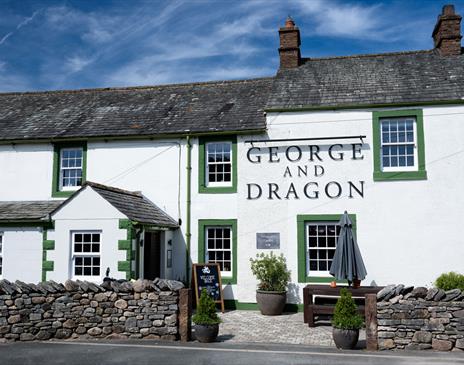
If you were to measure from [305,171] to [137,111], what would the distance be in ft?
21.8

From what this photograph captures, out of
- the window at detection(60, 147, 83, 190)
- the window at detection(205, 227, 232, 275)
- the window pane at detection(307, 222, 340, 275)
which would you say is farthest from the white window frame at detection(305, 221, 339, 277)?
the window at detection(60, 147, 83, 190)

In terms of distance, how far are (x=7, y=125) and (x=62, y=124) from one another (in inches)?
87.2

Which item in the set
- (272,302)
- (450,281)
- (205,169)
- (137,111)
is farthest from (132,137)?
(450,281)

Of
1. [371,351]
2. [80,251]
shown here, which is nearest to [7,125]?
[80,251]

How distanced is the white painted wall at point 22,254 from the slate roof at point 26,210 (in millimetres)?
334

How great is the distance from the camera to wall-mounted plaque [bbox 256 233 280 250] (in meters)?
15.0

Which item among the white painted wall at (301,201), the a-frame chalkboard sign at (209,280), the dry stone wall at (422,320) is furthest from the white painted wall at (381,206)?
the dry stone wall at (422,320)

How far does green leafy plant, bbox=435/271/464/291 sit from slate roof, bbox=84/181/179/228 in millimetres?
7804

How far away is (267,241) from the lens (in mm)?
15078

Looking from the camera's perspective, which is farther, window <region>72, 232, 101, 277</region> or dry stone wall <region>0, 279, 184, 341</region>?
window <region>72, 232, 101, 277</region>

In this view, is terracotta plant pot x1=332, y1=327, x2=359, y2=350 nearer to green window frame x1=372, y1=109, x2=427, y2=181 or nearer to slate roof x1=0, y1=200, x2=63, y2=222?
green window frame x1=372, y1=109, x2=427, y2=181

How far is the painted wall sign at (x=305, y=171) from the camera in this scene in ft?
48.9

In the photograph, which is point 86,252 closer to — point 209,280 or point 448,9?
point 209,280

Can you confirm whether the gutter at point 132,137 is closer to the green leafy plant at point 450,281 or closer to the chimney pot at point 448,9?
the green leafy plant at point 450,281
